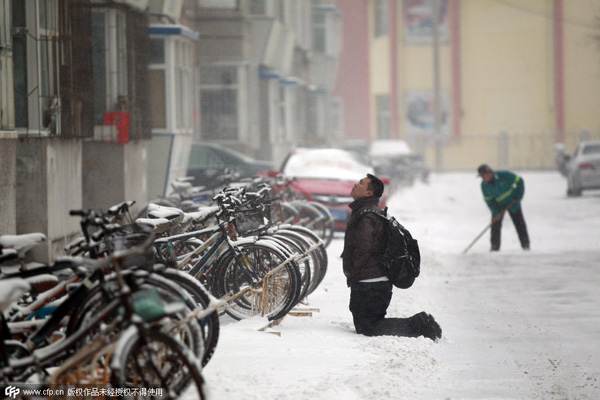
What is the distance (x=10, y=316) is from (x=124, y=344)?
1.37m

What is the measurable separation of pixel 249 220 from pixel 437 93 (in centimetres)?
4133

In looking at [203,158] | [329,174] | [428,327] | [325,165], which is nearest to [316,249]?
[428,327]

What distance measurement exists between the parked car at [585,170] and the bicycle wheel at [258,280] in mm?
21375

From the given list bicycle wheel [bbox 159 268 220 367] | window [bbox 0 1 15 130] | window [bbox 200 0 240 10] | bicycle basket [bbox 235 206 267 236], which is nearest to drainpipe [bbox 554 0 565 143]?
window [bbox 200 0 240 10]

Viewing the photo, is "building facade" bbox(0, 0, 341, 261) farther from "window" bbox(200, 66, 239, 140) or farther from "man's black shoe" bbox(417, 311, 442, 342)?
"man's black shoe" bbox(417, 311, 442, 342)

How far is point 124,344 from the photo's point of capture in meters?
5.55

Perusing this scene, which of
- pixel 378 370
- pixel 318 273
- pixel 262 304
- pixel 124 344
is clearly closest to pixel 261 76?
pixel 318 273

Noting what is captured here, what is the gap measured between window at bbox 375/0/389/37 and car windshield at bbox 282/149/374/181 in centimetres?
3531

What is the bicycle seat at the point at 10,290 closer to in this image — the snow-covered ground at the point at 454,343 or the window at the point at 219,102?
the snow-covered ground at the point at 454,343

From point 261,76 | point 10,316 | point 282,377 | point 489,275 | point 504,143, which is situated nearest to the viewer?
point 10,316

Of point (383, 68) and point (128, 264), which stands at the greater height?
point (383, 68)

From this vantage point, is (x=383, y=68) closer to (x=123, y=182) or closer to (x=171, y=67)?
(x=171, y=67)

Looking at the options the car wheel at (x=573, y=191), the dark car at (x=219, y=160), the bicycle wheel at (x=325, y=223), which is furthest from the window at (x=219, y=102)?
the bicycle wheel at (x=325, y=223)

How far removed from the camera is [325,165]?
2055 centimetres
